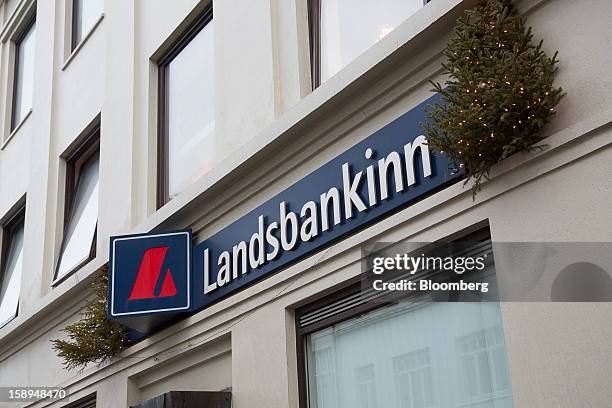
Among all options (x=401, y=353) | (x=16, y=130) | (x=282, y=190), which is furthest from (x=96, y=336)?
(x=16, y=130)

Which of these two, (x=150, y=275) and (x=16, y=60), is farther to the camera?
(x=16, y=60)

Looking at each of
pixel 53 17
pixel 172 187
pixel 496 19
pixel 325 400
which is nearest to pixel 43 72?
pixel 53 17

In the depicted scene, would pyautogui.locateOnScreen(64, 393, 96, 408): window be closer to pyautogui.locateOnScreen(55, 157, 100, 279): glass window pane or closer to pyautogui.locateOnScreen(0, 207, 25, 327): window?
pyautogui.locateOnScreen(55, 157, 100, 279): glass window pane

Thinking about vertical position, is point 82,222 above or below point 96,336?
above

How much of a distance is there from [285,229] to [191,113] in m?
2.97

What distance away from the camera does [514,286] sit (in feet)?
17.1

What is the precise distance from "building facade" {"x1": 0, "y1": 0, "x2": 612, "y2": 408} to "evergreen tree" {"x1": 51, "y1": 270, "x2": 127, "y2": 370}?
0.73 ft

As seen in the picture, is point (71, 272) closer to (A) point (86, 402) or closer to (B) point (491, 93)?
(A) point (86, 402)

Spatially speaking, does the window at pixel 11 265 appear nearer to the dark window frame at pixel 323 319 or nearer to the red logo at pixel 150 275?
the red logo at pixel 150 275

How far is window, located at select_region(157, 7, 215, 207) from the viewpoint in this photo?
9.46 meters

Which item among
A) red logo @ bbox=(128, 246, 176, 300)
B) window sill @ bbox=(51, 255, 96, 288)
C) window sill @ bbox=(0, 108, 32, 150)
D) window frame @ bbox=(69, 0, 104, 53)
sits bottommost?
red logo @ bbox=(128, 246, 176, 300)

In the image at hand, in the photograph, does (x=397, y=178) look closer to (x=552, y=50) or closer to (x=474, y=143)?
(x=474, y=143)

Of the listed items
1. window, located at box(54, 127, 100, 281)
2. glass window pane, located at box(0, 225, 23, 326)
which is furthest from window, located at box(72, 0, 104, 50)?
glass window pane, located at box(0, 225, 23, 326)

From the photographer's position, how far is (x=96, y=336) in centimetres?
938
